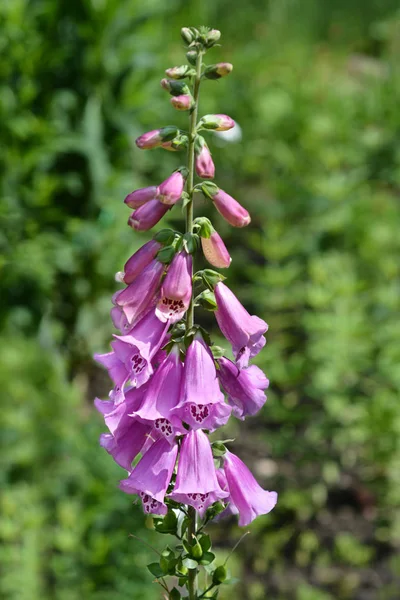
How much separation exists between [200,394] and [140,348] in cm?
15

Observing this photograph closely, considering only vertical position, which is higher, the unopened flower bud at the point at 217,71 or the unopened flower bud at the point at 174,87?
the unopened flower bud at the point at 217,71

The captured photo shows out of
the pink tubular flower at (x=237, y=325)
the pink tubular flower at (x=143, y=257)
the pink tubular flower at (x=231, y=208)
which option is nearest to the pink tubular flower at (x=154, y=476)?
the pink tubular flower at (x=237, y=325)

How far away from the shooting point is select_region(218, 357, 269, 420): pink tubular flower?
1489mm

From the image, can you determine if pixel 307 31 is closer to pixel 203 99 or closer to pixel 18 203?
pixel 203 99

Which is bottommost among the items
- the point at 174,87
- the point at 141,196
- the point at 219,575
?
the point at 219,575

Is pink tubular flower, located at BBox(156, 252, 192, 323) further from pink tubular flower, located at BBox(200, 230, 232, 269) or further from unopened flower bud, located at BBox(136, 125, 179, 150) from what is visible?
unopened flower bud, located at BBox(136, 125, 179, 150)

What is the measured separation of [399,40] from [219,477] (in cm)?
783

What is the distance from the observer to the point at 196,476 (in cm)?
141

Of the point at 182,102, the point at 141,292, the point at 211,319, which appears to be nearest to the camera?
the point at 182,102

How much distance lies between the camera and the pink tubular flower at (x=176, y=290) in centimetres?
136

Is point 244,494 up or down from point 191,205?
down

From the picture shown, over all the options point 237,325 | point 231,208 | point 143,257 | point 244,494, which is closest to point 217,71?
point 231,208

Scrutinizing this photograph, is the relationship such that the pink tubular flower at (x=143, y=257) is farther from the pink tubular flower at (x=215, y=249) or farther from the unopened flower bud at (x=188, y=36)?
the unopened flower bud at (x=188, y=36)

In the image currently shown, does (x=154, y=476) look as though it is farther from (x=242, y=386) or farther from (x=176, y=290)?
(x=176, y=290)
